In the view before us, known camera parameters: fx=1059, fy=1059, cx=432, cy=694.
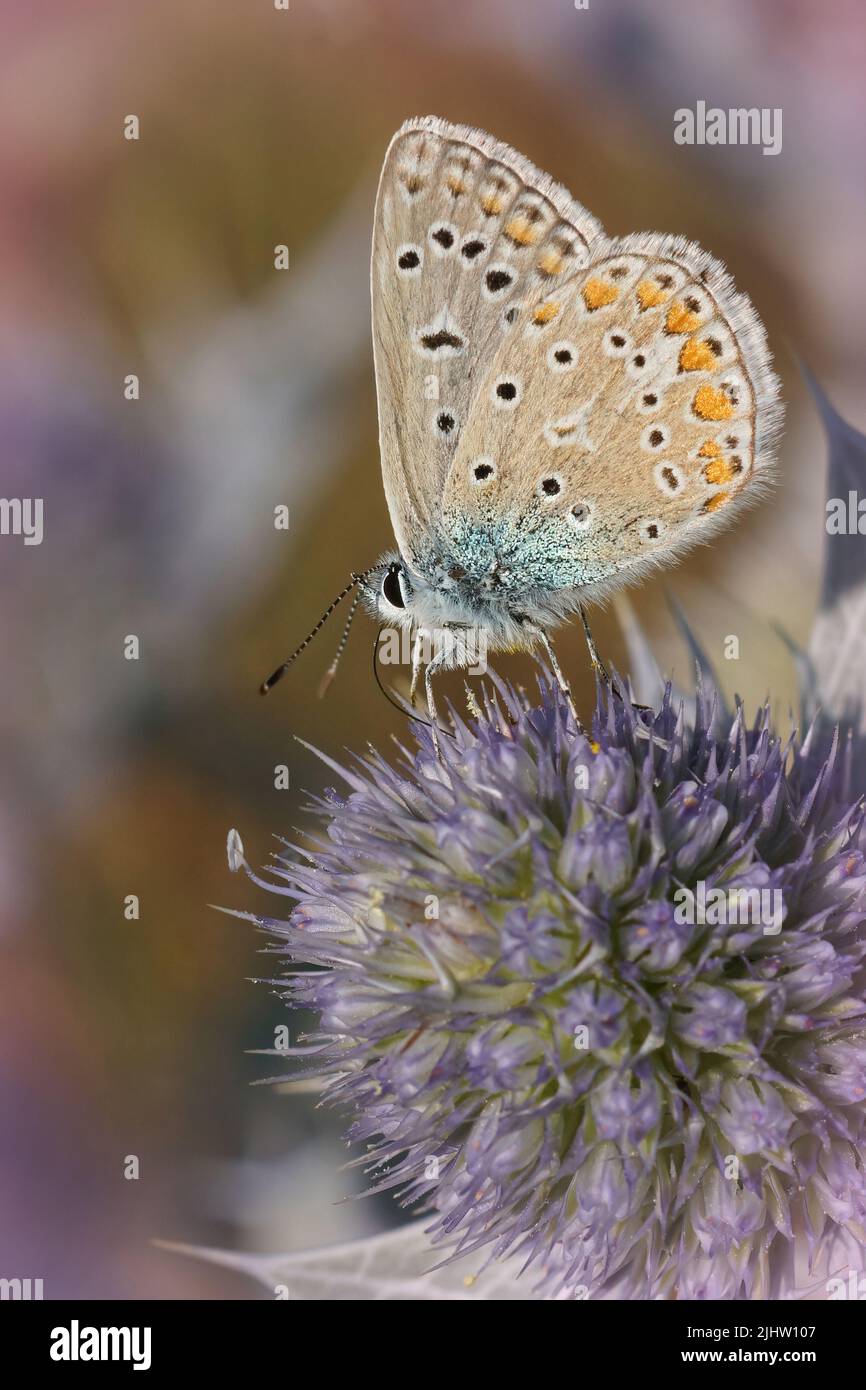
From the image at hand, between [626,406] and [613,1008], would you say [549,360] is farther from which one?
[613,1008]

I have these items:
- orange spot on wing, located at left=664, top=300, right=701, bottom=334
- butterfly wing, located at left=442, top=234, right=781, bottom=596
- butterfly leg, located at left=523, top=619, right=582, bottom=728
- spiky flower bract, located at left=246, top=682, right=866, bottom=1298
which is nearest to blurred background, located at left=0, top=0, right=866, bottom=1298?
butterfly leg, located at left=523, top=619, right=582, bottom=728

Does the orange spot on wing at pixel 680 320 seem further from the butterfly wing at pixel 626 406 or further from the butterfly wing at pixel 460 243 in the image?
the butterfly wing at pixel 460 243

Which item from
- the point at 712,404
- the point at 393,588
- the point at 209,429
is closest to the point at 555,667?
the point at 393,588

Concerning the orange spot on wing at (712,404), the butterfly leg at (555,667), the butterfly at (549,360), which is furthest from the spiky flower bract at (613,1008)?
the orange spot on wing at (712,404)

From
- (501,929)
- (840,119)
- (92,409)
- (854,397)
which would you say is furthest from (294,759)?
(840,119)

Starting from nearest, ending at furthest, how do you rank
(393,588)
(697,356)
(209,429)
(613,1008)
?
(613,1008), (697,356), (393,588), (209,429)

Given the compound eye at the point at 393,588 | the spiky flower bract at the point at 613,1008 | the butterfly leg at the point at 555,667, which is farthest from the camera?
the compound eye at the point at 393,588
